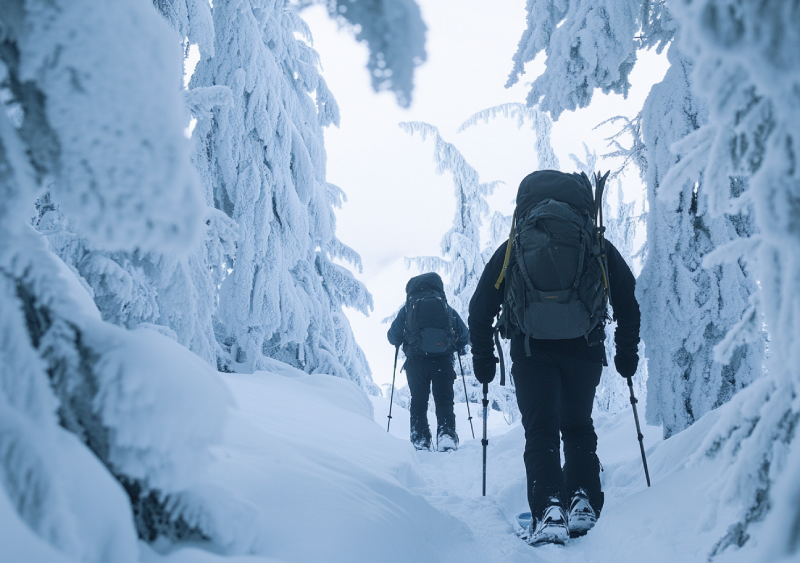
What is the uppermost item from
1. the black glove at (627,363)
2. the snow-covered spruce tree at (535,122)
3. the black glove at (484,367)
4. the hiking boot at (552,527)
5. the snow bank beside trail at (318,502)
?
the snow-covered spruce tree at (535,122)

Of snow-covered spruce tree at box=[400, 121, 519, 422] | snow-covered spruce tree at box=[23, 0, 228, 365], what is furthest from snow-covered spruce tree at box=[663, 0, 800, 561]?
snow-covered spruce tree at box=[400, 121, 519, 422]

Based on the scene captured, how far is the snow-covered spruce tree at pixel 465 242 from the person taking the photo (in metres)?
15.5

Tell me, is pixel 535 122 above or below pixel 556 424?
above

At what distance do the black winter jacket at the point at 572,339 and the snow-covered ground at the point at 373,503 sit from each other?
2.52 feet

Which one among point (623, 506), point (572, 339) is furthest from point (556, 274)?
point (623, 506)

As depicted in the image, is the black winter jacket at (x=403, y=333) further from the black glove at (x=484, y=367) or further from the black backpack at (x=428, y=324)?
the black glove at (x=484, y=367)

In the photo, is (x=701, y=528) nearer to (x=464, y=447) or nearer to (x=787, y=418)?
(x=787, y=418)

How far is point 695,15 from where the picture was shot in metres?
0.78

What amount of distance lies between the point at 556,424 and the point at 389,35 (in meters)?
2.57

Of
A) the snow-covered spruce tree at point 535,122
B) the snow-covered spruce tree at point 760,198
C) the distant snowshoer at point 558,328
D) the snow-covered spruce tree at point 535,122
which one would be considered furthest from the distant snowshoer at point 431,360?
the snow-covered spruce tree at point 535,122

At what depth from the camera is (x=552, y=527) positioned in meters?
2.68

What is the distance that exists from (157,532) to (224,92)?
9.60ft

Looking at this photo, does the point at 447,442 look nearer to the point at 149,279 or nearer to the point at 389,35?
the point at 149,279

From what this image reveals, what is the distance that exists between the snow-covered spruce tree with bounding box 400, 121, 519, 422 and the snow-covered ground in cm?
1110
